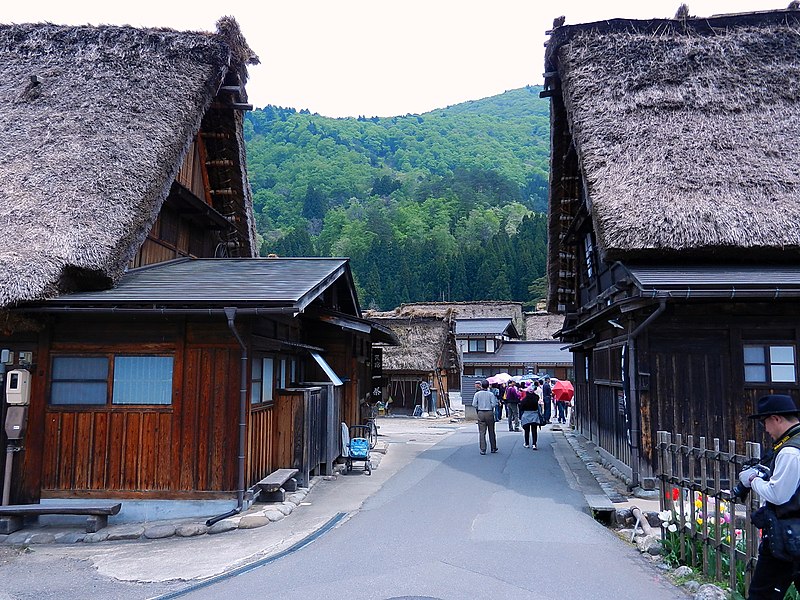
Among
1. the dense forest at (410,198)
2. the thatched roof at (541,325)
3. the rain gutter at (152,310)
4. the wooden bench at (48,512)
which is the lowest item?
the wooden bench at (48,512)

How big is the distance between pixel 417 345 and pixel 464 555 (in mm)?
24887

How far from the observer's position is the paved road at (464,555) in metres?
5.52

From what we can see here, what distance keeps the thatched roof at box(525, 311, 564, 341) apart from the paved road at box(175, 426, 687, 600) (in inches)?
1615

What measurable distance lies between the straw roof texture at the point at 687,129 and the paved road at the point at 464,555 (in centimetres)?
449

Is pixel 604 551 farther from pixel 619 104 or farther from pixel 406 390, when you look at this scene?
pixel 406 390

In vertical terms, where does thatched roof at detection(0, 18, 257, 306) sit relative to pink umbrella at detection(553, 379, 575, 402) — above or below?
above

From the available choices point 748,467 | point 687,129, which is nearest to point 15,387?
point 748,467

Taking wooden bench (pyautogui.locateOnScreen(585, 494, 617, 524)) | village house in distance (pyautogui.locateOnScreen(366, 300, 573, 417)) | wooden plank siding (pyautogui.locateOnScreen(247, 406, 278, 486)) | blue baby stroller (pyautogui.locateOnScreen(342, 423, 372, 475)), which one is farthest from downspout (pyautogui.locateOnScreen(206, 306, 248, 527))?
village house in distance (pyautogui.locateOnScreen(366, 300, 573, 417))

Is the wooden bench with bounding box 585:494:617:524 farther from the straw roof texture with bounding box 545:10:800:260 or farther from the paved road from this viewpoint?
the straw roof texture with bounding box 545:10:800:260

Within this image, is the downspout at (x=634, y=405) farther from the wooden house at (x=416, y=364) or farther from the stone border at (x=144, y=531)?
the wooden house at (x=416, y=364)

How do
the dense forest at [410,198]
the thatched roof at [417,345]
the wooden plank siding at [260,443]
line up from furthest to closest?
the dense forest at [410,198] < the thatched roof at [417,345] < the wooden plank siding at [260,443]

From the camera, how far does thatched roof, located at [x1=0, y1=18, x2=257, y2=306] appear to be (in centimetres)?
841

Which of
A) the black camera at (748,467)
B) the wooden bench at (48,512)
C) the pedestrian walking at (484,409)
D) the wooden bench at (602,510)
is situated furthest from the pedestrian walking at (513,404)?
the black camera at (748,467)

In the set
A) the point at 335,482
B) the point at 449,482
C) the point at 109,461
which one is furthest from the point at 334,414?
the point at 109,461
